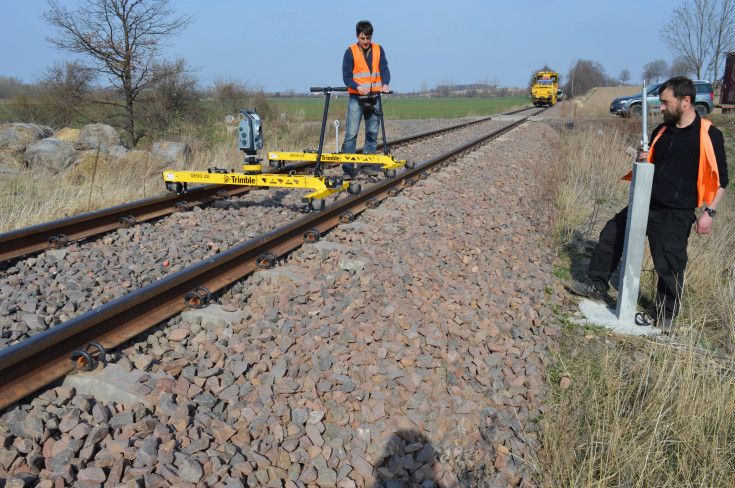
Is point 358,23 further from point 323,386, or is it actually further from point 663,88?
point 323,386

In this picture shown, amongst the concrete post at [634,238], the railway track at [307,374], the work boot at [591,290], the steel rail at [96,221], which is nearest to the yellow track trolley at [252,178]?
the steel rail at [96,221]

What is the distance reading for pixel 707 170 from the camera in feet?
12.6

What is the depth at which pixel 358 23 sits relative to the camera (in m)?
7.59

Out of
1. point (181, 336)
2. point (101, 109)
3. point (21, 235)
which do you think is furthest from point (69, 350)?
point (101, 109)

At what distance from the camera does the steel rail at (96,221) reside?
4.38 m

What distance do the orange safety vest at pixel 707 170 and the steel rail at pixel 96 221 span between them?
5128 millimetres

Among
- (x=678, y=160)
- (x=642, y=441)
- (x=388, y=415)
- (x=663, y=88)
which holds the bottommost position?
(x=642, y=441)

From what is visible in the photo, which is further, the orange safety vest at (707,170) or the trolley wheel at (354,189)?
the trolley wheel at (354,189)

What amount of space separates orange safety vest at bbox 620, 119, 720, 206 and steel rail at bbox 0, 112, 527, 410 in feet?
11.0

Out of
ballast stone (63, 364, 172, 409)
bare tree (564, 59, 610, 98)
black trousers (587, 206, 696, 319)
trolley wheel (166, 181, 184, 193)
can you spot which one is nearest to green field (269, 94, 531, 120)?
trolley wheel (166, 181, 184, 193)

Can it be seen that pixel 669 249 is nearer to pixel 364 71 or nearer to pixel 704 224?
pixel 704 224

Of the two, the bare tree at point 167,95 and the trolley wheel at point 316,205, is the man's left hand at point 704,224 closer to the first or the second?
the trolley wheel at point 316,205

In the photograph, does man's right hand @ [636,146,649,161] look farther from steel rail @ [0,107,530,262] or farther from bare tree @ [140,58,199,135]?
bare tree @ [140,58,199,135]

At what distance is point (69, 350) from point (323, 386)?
4.52 ft
